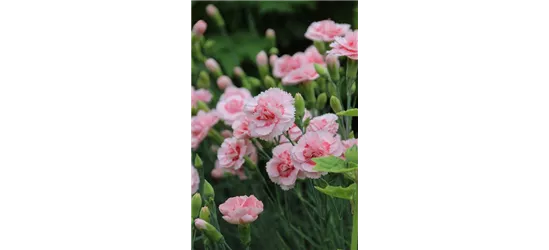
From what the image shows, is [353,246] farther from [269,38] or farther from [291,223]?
[269,38]

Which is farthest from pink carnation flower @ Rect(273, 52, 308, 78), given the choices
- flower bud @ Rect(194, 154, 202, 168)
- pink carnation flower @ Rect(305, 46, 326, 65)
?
flower bud @ Rect(194, 154, 202, 168)

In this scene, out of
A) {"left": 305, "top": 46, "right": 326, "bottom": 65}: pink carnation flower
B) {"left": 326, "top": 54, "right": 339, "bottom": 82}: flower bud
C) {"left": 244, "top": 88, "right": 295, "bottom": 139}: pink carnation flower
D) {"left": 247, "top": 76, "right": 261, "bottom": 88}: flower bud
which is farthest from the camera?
{"left": 247, "top": 76, "right": 261, "bottom": 88}: flower bud

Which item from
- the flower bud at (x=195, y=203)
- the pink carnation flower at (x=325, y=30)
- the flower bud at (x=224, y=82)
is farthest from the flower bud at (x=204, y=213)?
the flower bud at (x=224, y=82)

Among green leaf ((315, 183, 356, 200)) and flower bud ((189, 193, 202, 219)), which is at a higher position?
green leaf ((315, 183, 356, 200))

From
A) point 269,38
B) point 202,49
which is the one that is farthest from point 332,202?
point 202,49

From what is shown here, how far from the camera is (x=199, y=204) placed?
2.66 ft

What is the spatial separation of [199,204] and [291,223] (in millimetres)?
235

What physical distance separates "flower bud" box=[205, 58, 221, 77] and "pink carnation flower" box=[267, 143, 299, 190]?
1.33 feet

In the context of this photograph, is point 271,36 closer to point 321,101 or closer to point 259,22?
point 259,22

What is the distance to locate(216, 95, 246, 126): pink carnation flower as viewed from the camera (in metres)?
1.01

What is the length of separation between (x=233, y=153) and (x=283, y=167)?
104 mm

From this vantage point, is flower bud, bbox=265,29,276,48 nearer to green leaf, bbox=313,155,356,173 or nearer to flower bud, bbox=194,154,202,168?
flower bud, bbox=194,154,202,168

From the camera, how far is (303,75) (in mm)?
1000

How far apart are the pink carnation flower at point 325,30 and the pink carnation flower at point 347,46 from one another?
40 mm
